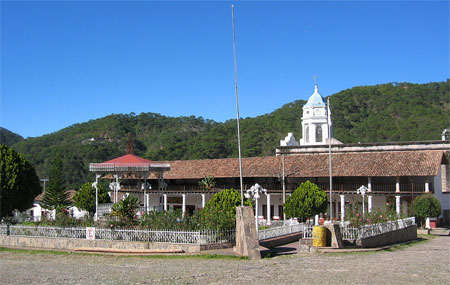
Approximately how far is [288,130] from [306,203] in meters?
45.2

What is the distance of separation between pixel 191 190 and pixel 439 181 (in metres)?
17.4

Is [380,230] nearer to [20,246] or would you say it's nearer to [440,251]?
[440,251]

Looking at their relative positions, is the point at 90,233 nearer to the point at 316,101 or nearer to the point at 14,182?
the point at 14,182

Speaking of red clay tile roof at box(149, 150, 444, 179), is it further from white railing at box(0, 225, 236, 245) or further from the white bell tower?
white railing at box(0, 225, 236, 245)

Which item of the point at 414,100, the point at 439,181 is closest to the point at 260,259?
the point at 439,181

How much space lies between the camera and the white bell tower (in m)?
41.6

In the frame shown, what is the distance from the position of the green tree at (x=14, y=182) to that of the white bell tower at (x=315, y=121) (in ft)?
79.0

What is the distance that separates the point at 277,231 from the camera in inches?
749

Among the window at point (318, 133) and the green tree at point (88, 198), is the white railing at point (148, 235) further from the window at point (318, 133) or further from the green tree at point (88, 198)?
the window at point (318, 133)

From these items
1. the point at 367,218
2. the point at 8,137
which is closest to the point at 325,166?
the point at 367,218

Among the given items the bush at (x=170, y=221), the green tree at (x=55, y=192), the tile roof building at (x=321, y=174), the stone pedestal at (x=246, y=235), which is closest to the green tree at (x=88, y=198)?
the tile roof building at (x=321, y=174)

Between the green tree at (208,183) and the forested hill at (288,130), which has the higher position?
the forested hill at (288,130)

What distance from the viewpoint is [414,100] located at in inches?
2712

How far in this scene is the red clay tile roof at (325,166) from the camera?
30.7m
